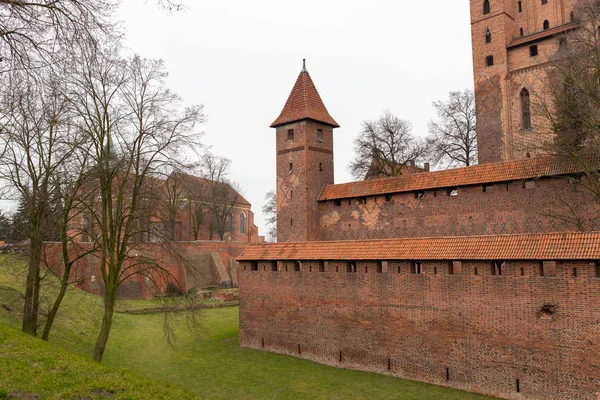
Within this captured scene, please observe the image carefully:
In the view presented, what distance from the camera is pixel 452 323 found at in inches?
495

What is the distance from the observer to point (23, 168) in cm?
1222

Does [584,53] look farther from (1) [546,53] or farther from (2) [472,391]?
(2) [472,391]

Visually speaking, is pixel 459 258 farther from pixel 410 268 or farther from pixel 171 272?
pixel 171 272

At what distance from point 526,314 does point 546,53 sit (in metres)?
13.6

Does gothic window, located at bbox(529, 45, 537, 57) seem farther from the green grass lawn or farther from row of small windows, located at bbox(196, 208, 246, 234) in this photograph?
row of small windows, located at bbox(196, 208, 246, 234)

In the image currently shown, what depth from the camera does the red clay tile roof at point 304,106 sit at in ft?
67.4

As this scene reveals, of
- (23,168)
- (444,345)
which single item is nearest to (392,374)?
(444,345)

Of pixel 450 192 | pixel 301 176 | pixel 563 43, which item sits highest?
pixel 563 43

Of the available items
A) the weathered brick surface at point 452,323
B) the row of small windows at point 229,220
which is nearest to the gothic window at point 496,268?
the weathered brick surface at point 452,323

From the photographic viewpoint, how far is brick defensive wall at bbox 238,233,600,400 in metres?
10.7

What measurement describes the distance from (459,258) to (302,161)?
30.2ft

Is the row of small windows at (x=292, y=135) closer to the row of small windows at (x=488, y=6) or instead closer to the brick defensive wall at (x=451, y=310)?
the brick defensive wall at (x=451, y=310)

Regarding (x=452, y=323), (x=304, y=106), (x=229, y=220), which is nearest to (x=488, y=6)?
(x=304, y=106)

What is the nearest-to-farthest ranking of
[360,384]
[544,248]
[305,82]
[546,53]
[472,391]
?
[544,248]
[472,391]
[360,384]
[546,53]
[305,82]
